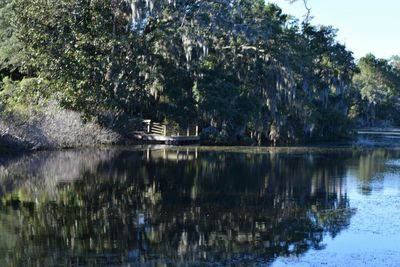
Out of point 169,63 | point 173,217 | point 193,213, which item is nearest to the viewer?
point 173,217

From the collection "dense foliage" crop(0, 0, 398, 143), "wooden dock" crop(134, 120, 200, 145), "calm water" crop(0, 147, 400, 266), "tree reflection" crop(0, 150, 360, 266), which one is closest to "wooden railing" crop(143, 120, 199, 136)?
"wooden dock" crop(134, 120, 200, 145)

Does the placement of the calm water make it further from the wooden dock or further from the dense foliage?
the wooden dock

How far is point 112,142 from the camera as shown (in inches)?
1346

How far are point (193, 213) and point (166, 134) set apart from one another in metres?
23.9

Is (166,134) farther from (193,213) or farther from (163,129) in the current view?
(193,213)

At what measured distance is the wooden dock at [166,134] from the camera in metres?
37.1

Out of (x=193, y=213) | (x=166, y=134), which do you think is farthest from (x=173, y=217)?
(x=166, y=134)

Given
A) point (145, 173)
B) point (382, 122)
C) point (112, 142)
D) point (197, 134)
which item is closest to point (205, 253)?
point (145, 173)

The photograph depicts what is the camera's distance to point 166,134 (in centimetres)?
3756

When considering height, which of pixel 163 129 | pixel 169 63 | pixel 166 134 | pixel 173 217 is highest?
pixel 169 63

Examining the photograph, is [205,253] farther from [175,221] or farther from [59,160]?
[59,160]

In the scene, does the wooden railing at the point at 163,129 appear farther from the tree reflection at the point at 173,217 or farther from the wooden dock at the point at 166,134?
the tree reflection at the point at 173,217

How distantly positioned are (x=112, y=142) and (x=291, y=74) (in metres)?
12.1

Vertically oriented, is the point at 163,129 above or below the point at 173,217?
above
